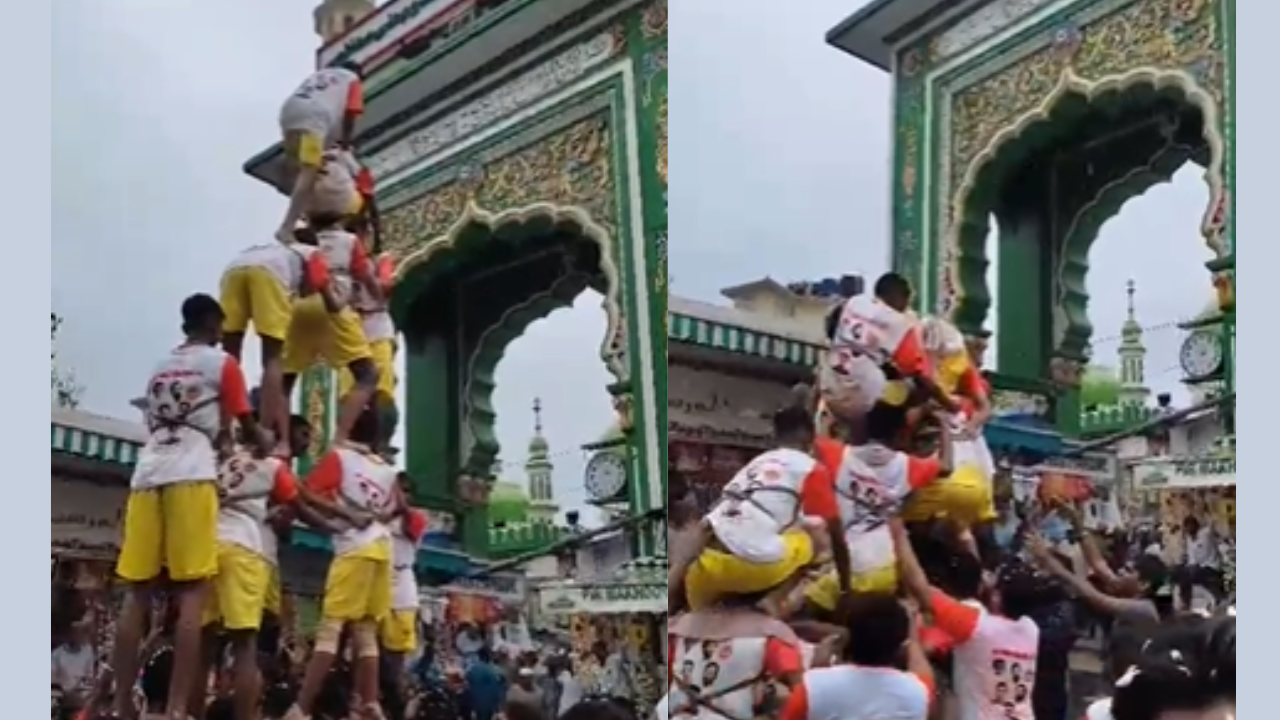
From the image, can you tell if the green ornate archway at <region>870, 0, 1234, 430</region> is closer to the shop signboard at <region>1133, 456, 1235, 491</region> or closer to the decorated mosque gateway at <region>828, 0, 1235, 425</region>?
the decorated mosque gateway at <region>828, 0, 1235, 425</region>

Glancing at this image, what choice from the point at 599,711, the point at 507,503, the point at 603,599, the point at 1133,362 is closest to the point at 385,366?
the point at 507,503

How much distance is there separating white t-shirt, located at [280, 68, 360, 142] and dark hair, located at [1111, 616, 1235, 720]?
65.0 inches

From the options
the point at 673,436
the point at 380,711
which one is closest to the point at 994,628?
the point at 673,436

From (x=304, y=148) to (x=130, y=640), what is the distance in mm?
902

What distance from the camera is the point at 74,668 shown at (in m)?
3.75

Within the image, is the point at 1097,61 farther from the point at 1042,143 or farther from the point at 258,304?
the point at 258,304

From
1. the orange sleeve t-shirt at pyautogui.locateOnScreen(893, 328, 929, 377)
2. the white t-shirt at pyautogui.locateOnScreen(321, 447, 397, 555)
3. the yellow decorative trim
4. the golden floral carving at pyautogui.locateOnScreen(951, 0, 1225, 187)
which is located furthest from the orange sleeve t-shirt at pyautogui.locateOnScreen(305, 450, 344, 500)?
the golden floral carving at pyautogui.locateOnScreen(951, 0, 1225, 187)

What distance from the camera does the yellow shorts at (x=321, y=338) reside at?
3689 millimetres

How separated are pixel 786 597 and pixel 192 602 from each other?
1.00 m

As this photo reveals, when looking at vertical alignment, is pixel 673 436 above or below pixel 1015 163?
below

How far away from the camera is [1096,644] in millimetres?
3508

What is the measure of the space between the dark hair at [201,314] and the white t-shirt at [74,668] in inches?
23.1

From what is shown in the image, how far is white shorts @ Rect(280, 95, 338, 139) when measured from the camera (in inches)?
150
